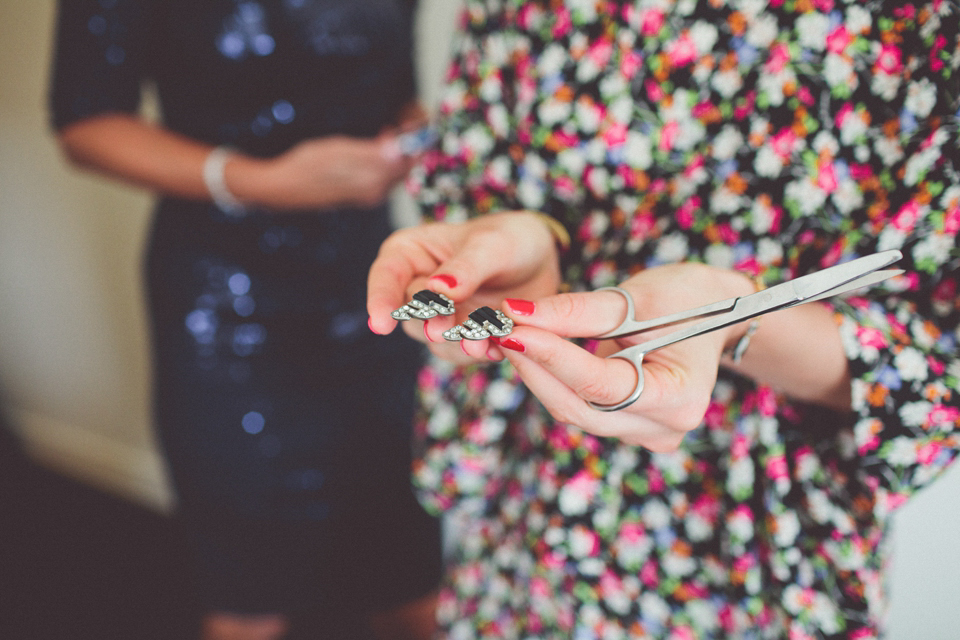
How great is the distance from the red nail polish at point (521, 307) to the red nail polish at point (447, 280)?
35mm

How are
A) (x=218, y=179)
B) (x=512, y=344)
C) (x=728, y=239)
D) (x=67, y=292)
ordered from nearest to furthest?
1. (x=512, y=344)
2. (x=728, y=239)
3. (x=218, y=179)
4. (x=67, y=292)

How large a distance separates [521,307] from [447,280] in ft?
0.15

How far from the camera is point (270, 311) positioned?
30.2 inches

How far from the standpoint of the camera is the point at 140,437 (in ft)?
5.16

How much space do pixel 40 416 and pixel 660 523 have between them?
195 centimetres

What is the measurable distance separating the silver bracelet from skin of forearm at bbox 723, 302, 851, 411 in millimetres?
603

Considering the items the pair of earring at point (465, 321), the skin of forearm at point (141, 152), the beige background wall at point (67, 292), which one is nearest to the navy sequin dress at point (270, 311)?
the skin of forearm at point (141, 152)

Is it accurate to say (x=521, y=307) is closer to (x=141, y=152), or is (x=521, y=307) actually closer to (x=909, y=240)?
(x=909, y=240)

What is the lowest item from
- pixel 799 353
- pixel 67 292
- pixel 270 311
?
pixel 67 292

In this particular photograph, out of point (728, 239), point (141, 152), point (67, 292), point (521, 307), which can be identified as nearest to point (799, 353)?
point (728, 239)

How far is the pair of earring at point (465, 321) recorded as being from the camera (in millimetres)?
303

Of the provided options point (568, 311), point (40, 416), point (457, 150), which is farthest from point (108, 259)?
point (568, 311)

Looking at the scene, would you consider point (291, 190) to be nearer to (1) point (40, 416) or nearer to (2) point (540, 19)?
(2) point (540, 19)

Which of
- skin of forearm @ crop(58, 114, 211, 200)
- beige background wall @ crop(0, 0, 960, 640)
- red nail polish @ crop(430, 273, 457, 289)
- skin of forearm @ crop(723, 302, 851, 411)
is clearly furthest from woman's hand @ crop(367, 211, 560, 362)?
beige background wall @ crop(0, 0, 960, 640)
